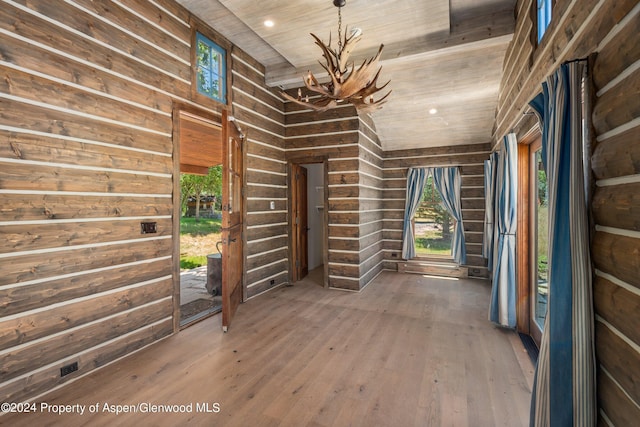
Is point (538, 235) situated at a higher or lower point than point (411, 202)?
lower

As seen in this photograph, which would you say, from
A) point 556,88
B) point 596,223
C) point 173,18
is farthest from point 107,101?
point 596,223

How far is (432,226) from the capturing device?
6344 mm

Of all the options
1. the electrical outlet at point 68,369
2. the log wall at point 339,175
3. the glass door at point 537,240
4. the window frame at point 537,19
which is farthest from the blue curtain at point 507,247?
the electrical outlet at point 68,369

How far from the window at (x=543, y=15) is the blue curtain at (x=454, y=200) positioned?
12.1 feet

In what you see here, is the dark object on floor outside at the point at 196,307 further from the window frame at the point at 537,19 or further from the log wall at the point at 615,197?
the window frame at the point at 537,19

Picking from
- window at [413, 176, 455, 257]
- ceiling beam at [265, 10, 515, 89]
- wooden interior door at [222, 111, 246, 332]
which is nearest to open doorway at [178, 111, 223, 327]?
wooden interior door at [222, 111, 246, 332]

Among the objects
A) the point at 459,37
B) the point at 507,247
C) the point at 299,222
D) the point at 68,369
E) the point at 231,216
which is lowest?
the point at 68,369

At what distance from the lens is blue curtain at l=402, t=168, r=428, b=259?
20.1ft

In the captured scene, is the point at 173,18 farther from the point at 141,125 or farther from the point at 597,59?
the point at 597,59

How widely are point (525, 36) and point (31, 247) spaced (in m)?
4.46

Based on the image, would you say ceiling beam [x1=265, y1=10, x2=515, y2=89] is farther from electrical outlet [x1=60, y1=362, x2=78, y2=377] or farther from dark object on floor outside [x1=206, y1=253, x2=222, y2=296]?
electrical outlet [x1=60, y1=362, x2=78, y2=377]

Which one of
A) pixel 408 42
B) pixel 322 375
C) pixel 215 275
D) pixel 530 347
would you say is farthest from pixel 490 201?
pixel 215 275

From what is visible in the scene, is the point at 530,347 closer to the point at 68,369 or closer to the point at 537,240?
the point at 537,240

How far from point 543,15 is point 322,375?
3452 millimetres
